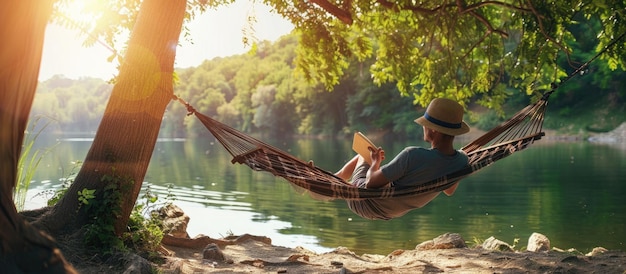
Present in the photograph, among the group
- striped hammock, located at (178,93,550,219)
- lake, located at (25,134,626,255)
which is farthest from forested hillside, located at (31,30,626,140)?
striped hammock, located at (178,93,550,219)

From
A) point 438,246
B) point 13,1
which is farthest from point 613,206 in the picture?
point 13,1

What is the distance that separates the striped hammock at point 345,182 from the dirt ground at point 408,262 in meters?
0.63

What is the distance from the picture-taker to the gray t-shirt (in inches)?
142

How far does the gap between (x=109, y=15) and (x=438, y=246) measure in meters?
3.63

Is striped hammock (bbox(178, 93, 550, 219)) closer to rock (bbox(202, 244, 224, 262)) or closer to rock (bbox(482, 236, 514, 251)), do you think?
rock (bbox(202, 244, 224, 262))

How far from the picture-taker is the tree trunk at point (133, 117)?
392cm

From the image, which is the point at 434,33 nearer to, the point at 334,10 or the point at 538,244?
the point at 334,10

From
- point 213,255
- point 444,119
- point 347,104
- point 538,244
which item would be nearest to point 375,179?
point 444,119

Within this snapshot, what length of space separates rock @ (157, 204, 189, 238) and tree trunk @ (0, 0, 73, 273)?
138 inches

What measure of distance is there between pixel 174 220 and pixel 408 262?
6.85 ft

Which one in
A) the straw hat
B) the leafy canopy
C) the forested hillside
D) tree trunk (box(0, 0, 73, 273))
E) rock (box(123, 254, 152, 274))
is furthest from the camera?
the forested hillside

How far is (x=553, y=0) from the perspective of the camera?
609cm

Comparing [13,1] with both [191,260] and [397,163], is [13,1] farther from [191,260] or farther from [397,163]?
[191,260]

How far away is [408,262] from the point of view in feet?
15.6
